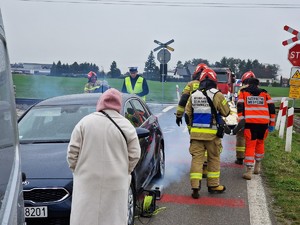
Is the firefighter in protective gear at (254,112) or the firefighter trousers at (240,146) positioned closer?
the firefighter in protective gear at (254,112)

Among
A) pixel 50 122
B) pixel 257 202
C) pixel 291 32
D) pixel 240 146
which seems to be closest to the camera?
pixel 50 122

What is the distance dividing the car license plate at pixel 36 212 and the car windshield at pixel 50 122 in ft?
4.19

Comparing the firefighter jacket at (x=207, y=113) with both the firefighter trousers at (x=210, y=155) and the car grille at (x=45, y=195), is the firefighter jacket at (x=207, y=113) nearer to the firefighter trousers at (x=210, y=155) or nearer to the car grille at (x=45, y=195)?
the firefighter trousers at (x=210, y=155)

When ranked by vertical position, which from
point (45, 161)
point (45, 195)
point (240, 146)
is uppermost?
point (45, 161)

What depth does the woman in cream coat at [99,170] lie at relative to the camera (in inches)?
138

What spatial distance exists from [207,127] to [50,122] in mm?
2308

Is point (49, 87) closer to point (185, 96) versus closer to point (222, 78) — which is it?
point (222, 78)

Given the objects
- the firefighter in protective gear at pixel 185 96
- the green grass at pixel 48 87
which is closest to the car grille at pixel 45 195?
the firefighter in protective gear at pixel 185 96

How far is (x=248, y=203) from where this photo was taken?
19.7 ft

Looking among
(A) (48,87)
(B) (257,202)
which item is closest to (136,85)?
(B) (257,202)

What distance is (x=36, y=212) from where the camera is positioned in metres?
4.05

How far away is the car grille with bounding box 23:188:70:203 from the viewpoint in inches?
162

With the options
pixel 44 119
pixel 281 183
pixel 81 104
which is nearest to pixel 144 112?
pixel 81 104

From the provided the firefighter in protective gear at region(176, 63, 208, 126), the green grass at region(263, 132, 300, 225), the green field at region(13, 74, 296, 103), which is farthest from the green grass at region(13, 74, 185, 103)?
the firefighter in protective gear at region(176, 63, 208, 126)
